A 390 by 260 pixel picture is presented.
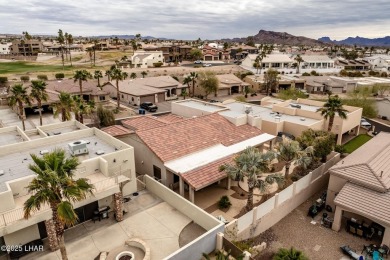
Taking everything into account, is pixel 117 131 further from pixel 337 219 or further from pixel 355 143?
pixel 355 143

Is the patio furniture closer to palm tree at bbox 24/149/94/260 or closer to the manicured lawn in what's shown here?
palm tree at bbox 24/149/94/260

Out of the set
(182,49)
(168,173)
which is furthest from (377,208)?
(182,49)

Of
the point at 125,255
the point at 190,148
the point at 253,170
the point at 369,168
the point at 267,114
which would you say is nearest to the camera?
the point at 125,255

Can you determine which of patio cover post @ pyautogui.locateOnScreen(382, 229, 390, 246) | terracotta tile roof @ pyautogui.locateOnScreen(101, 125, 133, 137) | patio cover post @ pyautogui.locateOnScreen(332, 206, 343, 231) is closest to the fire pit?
terracotta tile roof @ pyautogui.locateOnScreen(101, 125, 133, 137)

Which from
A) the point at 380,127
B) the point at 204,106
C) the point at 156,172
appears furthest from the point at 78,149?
the point at 380,127

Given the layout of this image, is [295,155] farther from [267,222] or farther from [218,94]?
[218,94]

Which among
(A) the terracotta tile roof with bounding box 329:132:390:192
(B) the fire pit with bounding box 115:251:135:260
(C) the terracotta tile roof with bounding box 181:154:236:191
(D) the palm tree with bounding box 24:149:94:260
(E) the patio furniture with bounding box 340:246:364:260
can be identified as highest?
(D) the palm tree with bounding box 24:149:94:260
